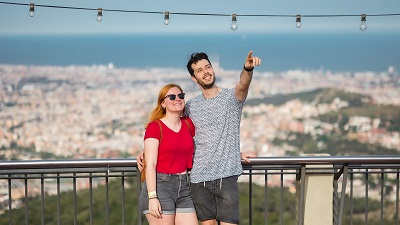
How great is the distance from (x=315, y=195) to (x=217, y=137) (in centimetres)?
120

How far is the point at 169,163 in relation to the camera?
372 centimetres

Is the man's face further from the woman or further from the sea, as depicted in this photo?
the sea

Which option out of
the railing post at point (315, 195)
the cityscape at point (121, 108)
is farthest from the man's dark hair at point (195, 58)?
the cityscape at point (121, 108)

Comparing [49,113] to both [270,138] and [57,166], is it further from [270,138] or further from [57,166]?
[57,166]

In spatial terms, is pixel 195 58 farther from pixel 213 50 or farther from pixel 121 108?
pixel 213 50

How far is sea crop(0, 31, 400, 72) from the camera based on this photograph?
5466 cm

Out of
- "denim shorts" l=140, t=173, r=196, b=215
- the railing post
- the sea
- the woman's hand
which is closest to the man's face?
"denim shorts" l=140, t=173, r=196, b=215

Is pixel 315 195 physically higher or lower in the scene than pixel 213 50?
lower

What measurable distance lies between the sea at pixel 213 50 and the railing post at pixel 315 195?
48.7 meters

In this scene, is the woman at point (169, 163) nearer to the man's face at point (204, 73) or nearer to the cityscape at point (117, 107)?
the man's face at point (204, 73)

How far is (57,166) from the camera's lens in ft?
13.9

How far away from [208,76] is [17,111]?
4335 cm

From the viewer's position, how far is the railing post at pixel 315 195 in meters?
4.58

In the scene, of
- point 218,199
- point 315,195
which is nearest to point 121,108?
point 315,195
